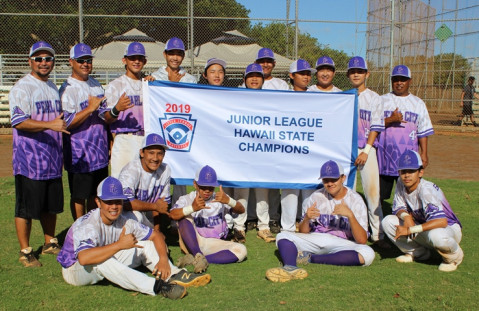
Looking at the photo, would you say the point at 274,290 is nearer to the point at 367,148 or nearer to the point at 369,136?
the point at 367,148

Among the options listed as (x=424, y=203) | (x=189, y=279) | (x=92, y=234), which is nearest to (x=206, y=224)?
(x=189, y=279)

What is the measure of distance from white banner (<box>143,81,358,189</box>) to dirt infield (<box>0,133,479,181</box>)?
17.7 ft

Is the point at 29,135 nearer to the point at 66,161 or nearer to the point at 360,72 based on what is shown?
the point at 66,161

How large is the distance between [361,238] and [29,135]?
369 centimetres

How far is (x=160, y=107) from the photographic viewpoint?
638 cm

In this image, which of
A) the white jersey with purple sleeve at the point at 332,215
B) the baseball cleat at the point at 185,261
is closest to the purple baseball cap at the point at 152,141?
the baseball cleat at the point at 185,261

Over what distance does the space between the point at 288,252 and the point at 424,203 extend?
5.01 ft

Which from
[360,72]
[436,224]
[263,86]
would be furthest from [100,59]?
[436,224]

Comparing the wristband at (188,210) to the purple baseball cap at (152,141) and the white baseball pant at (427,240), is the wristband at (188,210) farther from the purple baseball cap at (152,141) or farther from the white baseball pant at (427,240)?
the white baseball pant at (427,240)

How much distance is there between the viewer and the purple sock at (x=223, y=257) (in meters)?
5.47

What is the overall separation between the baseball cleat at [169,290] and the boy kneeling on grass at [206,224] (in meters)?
0.65

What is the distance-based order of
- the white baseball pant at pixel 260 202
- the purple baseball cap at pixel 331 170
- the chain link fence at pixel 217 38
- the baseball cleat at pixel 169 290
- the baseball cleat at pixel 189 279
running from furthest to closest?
the chain link fence at pixel 217 38 → the white baseball pant at pixel 260 202 → the purple baseball cap at pixel 331 170 → the baseball cleat at pixel 189 279 → the baseball cleat at pixel 169 290

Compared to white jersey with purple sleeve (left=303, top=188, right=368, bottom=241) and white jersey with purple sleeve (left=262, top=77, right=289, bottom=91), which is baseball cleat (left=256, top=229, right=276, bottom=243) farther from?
white jersey with purple sleeve (left=262, top=77, right=289, bottom=91)

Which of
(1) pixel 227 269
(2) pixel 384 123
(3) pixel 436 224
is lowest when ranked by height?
(1) pixel 227 269
